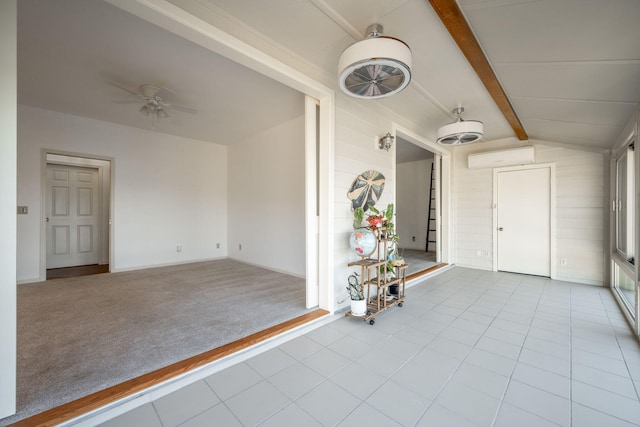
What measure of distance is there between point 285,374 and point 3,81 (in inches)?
92.7

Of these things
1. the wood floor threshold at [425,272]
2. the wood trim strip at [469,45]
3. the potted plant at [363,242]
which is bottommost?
the wood floor threshold at [425,272]

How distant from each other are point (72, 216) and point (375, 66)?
22.7 feet

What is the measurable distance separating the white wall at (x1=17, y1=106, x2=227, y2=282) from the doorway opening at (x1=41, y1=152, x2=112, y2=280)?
21.5 inches

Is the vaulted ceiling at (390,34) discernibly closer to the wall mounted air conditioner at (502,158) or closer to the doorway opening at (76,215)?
the wall mounted air conditioner at (502,158)

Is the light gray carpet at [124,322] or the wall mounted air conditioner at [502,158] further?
the wall mounted air conditioner at [502,158]

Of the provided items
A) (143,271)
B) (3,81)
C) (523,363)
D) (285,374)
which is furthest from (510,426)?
(143,271)

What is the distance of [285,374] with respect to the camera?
1.84 metres

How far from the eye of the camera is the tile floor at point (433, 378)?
57.4 inches

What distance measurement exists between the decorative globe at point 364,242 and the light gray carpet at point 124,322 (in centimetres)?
94

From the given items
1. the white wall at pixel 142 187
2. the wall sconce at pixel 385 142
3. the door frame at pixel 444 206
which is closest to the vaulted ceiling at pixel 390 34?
the wall sconce at pixel 385 142

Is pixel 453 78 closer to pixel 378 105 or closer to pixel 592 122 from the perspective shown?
pixel 378 105

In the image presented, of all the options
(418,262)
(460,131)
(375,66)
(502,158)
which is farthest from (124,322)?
(502,158)

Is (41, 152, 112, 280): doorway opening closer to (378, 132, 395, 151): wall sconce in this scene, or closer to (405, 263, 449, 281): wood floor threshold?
(378, 132, 395, 151): wall sconce

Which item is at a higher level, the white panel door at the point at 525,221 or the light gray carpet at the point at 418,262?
the white panel door at the point at 525,221
